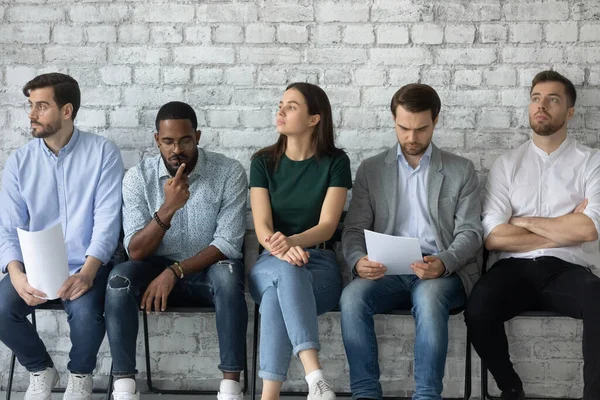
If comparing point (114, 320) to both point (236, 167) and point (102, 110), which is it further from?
point (102, 110)

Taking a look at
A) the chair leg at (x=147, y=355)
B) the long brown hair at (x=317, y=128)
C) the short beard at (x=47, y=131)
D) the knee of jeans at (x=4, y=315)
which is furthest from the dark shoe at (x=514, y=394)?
the short beard at (x=47, y=131)

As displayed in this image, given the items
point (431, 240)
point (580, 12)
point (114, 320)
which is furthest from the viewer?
point (580, 12)

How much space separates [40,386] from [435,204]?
1759 mm

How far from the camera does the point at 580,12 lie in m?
3.71

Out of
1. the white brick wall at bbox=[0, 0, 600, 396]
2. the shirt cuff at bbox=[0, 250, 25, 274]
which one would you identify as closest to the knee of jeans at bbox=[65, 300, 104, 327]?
the shirt cuff at bbox=[0, 250, 25, 274]

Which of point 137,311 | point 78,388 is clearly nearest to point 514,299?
point 137,311

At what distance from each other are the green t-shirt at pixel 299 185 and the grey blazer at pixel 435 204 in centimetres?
11

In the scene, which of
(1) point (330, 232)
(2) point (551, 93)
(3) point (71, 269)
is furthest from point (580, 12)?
(3) point (71, 269)

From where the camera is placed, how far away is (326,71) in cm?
379

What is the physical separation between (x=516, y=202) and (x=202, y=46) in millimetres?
1546

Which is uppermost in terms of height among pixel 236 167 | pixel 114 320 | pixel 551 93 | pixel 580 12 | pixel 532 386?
pixel 580 12

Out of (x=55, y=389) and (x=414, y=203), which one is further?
(x=55, y=389)

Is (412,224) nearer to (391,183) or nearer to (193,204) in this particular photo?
(391,183)

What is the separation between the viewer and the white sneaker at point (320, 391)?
295cm
